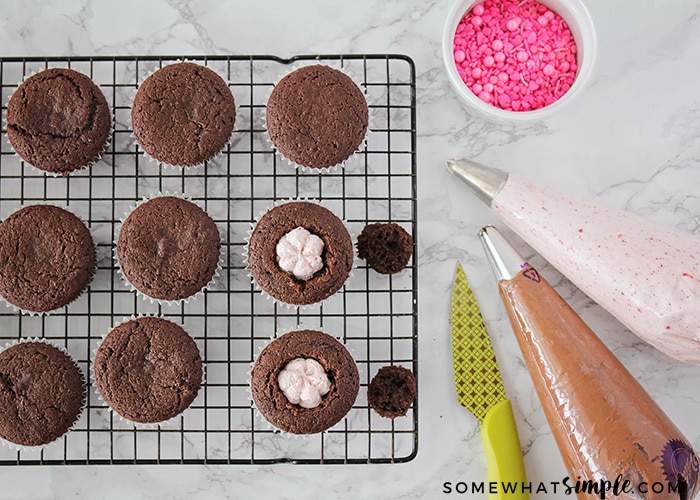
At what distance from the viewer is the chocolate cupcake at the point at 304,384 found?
185 centimetres

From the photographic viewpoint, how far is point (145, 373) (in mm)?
1905

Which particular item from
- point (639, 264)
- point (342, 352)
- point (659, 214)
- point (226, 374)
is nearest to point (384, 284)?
point (342, 352)

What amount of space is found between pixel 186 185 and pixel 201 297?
1.13ft

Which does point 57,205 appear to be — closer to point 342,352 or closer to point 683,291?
point 342,352

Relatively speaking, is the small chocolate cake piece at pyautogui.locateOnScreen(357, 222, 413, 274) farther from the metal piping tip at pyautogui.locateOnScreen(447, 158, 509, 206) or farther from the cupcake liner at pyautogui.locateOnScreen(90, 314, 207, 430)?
the cupcake liner at pyautogui.locateOnScreen(90, 314, 207, 430)

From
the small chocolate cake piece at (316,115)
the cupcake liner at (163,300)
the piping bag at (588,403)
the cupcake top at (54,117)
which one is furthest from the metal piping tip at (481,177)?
the cupcake top at (54,117)

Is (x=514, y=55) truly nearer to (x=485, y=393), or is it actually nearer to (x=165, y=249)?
(x=485, y=393)

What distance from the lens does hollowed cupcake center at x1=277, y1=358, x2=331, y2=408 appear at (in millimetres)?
1846

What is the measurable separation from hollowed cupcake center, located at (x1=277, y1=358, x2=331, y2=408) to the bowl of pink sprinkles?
91 centimetres

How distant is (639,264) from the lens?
1917mm

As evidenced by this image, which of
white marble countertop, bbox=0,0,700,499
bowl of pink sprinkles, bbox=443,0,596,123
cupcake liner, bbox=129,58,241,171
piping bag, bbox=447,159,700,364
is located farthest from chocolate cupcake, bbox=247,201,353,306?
bowl of pink sprinkles, bbox=443,0,596,123

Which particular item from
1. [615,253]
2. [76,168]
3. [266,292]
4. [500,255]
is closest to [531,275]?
[500,255]

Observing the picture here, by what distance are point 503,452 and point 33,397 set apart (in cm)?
136

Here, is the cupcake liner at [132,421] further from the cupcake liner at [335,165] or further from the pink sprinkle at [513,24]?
the pink sprinkle at [513,24]
